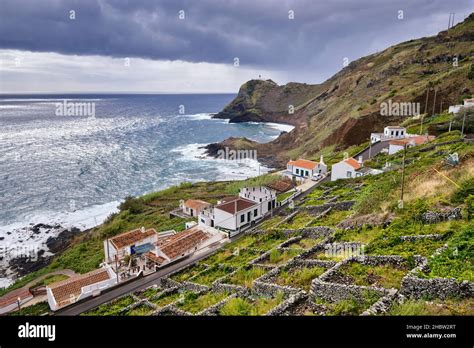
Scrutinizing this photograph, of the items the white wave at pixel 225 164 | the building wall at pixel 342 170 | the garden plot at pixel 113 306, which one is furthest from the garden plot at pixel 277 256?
the white wave at pixel 225 164

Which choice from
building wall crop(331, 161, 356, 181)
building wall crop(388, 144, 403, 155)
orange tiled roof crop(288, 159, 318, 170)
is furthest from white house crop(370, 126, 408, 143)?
building wall crop(331, 161, 356, 181)

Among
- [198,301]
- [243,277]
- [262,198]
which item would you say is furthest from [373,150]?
[198,301]

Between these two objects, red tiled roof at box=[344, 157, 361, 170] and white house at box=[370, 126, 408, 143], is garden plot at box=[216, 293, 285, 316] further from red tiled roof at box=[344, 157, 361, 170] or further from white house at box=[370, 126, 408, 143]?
white house at box=[370, 126, 408, 143]

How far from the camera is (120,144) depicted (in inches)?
3844

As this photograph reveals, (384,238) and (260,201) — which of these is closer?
(384,238)

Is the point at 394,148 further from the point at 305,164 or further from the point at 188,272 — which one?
the point at 188,272

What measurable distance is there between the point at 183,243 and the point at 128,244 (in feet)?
18.7

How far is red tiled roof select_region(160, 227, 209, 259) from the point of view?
25894mm

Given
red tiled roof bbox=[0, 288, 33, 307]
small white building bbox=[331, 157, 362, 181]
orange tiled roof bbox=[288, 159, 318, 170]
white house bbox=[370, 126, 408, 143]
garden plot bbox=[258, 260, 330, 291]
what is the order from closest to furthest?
1. garden plot bbox=[258, 260, 330, 291]
2. red tiled roof bbox=[0, 288, 33, 307]
3. small white building bbox=[331, 157, 362, 181]
4. orange tiled roof bbox=[288, 159, 318, 170]
5. white house bbox=[370, 126, 408, 143]

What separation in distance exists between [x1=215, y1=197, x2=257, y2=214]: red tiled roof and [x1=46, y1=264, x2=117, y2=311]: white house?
1204 centimetres
